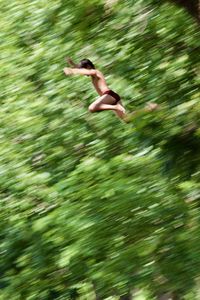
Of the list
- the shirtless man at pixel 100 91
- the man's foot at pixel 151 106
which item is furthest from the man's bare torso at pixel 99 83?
the man's foot at pixel 151 106

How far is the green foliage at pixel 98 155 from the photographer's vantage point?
360 cm

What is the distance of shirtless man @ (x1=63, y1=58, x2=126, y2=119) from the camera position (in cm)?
430

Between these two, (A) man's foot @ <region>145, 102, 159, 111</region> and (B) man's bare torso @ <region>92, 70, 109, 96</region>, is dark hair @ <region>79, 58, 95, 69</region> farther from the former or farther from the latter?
(A) man's foot @ <region>145, 102, 159, 111</region>

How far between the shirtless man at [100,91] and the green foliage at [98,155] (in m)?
0.11

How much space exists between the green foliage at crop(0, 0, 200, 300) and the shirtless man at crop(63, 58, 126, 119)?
11 cm

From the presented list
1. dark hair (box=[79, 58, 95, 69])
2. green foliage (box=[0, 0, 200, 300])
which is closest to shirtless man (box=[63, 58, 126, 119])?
dark hair (box=[79, 58, 95, 69])

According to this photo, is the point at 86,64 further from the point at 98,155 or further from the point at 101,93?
the point at 98,155

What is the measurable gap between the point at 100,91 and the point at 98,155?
553mm

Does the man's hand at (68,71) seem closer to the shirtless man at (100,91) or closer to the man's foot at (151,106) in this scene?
the shirtless man at (100,91)

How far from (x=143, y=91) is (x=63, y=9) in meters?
1.00

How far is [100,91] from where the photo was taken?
4465 mm

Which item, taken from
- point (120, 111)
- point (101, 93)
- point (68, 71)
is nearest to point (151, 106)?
point (120, 111)

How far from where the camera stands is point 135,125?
4.19 m

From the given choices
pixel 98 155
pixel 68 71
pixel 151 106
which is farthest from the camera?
pixel 68 71
